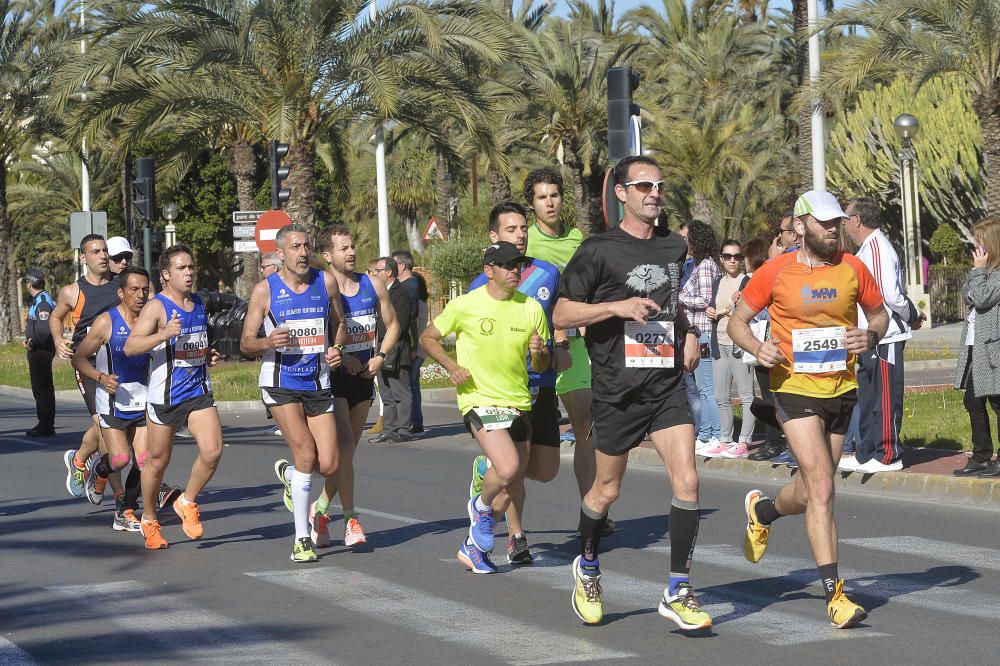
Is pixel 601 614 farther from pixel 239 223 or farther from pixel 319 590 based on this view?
pixel 239 223

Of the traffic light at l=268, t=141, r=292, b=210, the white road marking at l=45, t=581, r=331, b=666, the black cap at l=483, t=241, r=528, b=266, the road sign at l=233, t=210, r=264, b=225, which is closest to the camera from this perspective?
the white road marking at l=45, t=581, r=331, b=666

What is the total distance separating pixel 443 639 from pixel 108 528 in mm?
4763

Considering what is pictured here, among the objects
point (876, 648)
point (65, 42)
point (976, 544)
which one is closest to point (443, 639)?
point (876, 648)

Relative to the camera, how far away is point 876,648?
6.36 metres

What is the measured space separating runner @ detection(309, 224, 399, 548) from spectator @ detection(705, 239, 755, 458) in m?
4.14

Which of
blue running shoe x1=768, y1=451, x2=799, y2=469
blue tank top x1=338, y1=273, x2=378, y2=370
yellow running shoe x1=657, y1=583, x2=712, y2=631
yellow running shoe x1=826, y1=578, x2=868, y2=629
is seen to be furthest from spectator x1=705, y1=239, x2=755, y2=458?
yellow running shoe x1=657, y1=583, x2=712, y2=631

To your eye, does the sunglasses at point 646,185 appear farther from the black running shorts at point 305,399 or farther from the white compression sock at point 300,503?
the white compression sock at point 300,503

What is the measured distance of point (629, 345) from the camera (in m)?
7.01

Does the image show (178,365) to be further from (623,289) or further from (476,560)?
(623,289)

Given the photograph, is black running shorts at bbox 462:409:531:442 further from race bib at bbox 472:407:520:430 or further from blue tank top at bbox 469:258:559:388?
blue tank top at bbox 469:258:559:388

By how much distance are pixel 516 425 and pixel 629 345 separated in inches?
55.5

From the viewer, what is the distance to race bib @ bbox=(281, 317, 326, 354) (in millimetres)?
8961

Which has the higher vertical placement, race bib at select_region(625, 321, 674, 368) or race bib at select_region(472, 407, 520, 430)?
race bib at select_region(625, 321, 674, 368)

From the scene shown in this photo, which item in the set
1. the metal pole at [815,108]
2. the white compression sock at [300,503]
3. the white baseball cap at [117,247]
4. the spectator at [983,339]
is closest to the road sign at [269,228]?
the white baseball cap at [117,247]
